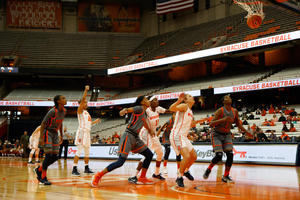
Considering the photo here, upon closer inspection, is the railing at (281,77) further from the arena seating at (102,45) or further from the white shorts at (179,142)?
the white shorts at (179,142)

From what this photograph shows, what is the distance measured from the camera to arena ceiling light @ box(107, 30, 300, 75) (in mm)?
24377

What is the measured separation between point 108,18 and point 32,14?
11.1 m

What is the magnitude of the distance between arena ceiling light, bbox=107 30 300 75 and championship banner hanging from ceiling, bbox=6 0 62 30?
1456 cm

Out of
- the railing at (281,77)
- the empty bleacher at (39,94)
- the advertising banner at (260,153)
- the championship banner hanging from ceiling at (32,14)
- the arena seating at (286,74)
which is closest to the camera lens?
the advertising banner at (260,153)

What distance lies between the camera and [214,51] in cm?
2930

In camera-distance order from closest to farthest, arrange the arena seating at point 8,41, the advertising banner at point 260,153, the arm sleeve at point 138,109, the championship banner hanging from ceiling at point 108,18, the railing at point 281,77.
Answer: the arm sleeve at point 138,109, the advertising banner at point 260,153, the railing at point 281,77, the arena seating at point 8,41, the championship banner hanging from ceiling at point 108,18

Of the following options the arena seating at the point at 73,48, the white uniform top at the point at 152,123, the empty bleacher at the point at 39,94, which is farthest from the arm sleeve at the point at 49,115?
the arena seating at the point at 73,48

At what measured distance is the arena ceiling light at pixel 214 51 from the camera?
24377 mm

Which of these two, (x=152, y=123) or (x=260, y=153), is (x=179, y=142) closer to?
(x=152, y=123)

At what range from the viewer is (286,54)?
32.8 metres

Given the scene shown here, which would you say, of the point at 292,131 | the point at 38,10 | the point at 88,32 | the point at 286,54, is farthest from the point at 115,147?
the point at 38,10

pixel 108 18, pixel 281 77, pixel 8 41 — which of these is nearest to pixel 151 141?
pixel 281 77

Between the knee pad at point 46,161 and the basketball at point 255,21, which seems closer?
the knee pad at point 46,161

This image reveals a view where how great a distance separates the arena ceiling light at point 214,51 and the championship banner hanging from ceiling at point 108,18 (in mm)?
10805
